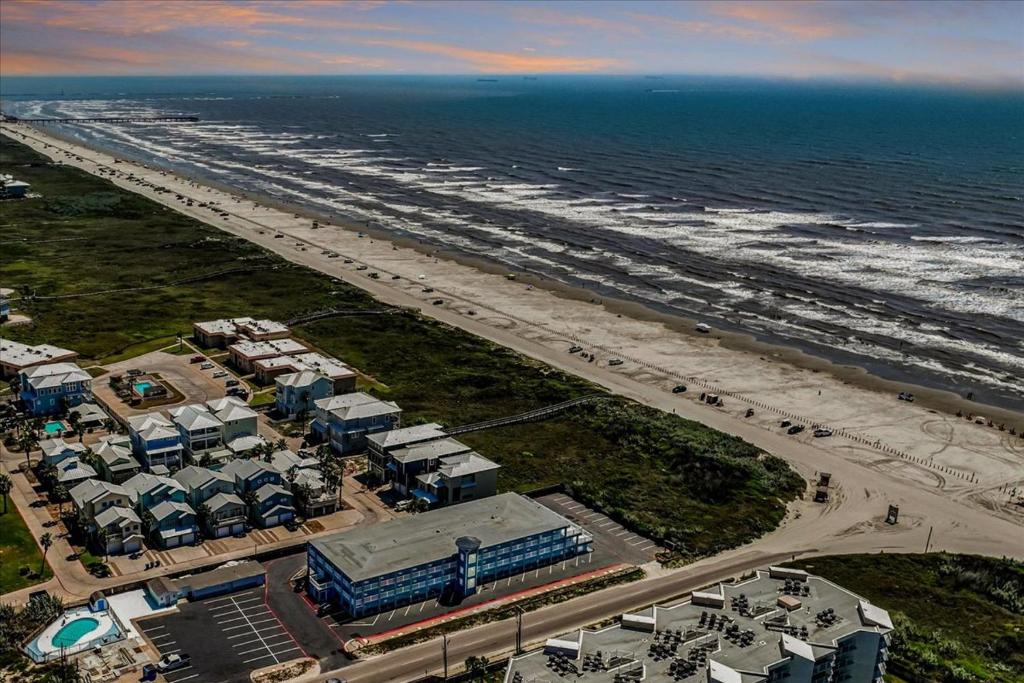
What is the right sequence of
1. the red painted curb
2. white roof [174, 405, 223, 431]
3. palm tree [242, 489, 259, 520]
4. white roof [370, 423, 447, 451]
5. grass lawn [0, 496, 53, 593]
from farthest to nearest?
1. white roof [174, 405, 223, 431]
2. white roof [370, 423, 447, 451]
3. palm tree [242, 489, 259, 520]
4. grass lawn [0, 496, 53, 593]
5. the red painted curb

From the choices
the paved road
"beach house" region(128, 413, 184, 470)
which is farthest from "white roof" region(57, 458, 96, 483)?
the paved road

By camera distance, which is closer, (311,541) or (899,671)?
(899,671)

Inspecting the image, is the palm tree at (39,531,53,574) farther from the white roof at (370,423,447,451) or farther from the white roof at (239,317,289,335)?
the white roof at (239,317,289,335)

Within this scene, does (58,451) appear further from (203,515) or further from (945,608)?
Result: (945,608)

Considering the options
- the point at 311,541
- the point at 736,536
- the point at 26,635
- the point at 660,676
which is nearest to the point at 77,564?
the point at 26,635

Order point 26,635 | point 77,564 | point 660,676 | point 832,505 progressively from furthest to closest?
1. point 832,505
2. point 77,564
3. point 26,635
4. point 660,676

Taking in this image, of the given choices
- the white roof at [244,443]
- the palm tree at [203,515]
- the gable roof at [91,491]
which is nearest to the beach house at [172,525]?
the palm tree at [203,515]

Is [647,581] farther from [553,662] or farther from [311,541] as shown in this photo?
[311,541]
